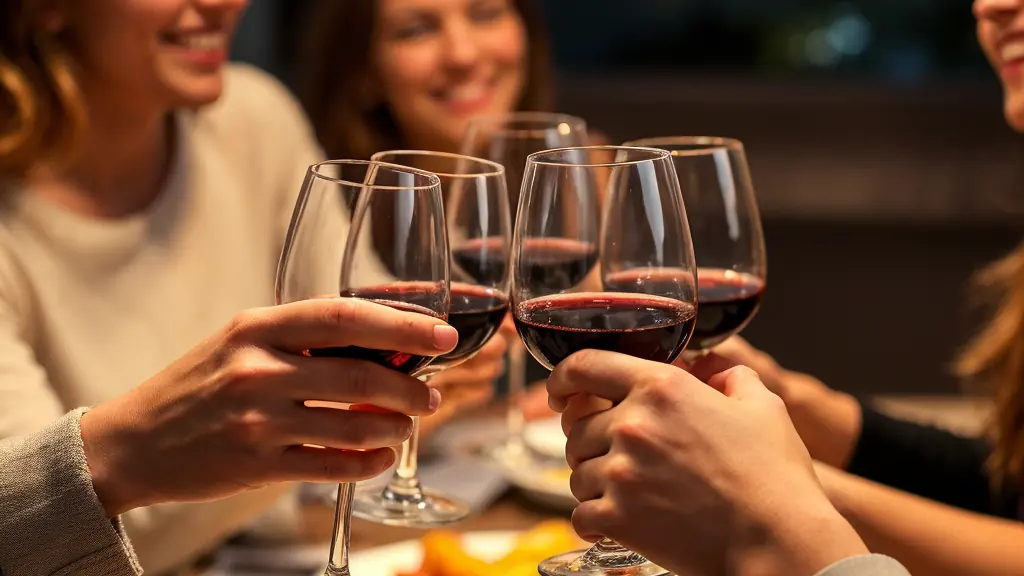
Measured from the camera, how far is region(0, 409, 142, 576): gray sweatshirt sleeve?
1038mm

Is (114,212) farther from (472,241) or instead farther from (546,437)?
(472,241)

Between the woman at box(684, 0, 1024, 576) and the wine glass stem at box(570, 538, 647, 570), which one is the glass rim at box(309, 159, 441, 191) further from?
the woman at box(684, 0, 1024, 576)

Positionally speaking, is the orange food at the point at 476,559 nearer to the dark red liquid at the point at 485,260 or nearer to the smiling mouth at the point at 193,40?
the dark red liquid at the point at 485,260

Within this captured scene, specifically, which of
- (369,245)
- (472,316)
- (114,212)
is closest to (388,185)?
(369,245)

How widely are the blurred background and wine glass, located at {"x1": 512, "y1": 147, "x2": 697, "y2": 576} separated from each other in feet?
12.4

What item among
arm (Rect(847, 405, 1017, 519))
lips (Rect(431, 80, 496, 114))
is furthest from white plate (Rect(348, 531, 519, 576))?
lips (Rect(431, 80, 496, 114))

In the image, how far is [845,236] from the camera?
4902mm

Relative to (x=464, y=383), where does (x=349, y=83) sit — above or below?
above

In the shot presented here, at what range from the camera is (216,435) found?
94cm

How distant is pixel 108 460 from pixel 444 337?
1.18ft

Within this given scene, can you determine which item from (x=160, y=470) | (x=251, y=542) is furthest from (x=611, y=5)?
(x=160, y=470)

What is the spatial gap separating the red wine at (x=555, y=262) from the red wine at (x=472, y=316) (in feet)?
0.24

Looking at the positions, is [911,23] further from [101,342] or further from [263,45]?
[101,342]

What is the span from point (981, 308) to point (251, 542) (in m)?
3.82
